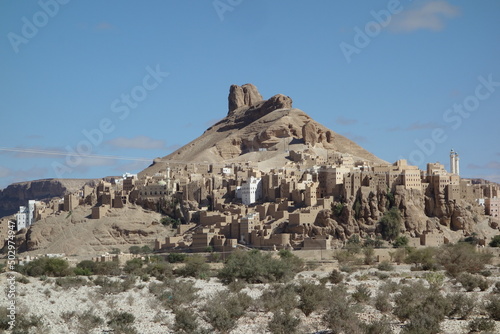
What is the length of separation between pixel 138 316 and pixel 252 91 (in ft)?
341

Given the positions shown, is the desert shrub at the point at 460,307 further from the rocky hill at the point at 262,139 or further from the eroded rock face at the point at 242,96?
the eroded rock face at the point at 242,96

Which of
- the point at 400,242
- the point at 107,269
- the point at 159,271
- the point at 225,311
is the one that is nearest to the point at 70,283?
the point at 159,271

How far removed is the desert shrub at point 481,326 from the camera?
63.2ft

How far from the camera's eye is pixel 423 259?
1657 inches

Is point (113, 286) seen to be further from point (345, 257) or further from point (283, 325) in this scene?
point (345, 257)

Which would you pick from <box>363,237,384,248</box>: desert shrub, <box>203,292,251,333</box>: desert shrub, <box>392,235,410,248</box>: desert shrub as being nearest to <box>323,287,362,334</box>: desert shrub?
<box>203,292,251,333</box>: desert shrub

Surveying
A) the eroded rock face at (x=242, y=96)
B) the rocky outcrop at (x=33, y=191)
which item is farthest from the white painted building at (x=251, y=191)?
the rocky outcrop at (x=33, y=191)

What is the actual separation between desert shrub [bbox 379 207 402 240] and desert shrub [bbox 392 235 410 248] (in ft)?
2.47

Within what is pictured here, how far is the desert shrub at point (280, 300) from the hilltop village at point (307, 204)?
23575 mm

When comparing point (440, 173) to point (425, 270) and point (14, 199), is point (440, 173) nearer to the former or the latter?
point (425, 270)

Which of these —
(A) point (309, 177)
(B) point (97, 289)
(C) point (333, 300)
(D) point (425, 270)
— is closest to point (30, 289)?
(B) point (97, 289)

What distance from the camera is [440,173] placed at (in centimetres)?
5928

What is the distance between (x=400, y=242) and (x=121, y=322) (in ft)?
102

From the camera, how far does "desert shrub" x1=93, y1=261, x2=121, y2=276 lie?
1672 inches
